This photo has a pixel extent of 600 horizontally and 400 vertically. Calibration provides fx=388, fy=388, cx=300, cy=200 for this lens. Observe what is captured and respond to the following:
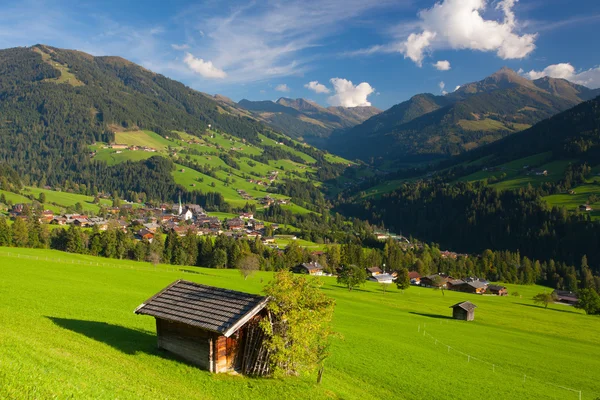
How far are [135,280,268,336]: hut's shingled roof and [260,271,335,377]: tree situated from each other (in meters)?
1.14

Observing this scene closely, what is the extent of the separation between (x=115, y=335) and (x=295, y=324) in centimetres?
1310

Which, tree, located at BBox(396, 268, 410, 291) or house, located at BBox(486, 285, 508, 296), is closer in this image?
tree, located at BBox(396, 268, 410, 291)

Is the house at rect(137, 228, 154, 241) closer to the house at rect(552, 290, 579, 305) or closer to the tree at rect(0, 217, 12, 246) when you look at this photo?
the tree at rect(0, 217, 12, 246)

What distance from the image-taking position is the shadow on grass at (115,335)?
24.3m

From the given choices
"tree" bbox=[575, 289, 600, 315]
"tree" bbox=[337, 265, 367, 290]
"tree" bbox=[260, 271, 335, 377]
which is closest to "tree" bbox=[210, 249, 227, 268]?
"tree" bbox=[337, 265, 367, 290]

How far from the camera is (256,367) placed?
933 inches

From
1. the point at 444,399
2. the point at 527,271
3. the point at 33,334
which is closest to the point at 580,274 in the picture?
the point at 527,271

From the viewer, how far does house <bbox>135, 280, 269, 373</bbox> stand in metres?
22.5

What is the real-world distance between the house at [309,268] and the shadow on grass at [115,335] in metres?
99.9

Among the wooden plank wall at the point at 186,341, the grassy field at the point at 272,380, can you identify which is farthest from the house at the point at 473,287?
the wooden plank wall at the point at 186,341

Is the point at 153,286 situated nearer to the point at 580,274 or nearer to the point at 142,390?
the point at 142,390

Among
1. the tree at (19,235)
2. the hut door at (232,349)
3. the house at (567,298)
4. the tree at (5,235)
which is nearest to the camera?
the hut door at (232,349)

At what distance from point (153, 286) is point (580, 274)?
171 m

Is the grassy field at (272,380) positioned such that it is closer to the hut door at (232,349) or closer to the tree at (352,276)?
the hut door at (232,349)
